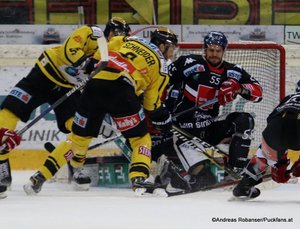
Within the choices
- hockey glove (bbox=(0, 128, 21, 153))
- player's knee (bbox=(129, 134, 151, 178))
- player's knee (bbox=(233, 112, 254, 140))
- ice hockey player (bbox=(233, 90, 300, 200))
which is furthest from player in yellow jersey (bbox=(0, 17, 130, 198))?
ice hockey player (bbox=(233, 90, 300, 200))

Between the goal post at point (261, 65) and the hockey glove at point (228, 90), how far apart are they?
1.86 ft

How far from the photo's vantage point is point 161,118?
422 centimetres

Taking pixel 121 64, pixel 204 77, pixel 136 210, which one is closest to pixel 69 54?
pixel 121 64

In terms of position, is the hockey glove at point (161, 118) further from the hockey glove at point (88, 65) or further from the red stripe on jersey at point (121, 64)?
the hockey glove at point (88, 65)

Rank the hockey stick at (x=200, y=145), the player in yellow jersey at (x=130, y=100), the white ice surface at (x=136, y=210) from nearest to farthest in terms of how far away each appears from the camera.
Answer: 1. the white ice surface at (x=136, y=210)
2. the player in yellow jersey at (x=130, y=100)
3. the hockey stick at (x=200, y=145)

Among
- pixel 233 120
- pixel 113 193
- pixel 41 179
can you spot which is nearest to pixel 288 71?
pixel 233 120

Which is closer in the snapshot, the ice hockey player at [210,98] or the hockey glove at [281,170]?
the hockey glove at [281,170]

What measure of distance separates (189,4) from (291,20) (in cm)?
91

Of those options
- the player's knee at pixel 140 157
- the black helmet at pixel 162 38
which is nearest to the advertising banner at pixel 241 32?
the black helmet at pixel 162 38

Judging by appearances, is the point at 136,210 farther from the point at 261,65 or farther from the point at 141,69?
the point at 261,65

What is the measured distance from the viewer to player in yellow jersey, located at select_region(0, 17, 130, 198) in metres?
4.43

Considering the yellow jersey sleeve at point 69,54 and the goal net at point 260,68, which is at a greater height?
the yellow jersey sleeve at point 69,54

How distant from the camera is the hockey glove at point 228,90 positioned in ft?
15.5

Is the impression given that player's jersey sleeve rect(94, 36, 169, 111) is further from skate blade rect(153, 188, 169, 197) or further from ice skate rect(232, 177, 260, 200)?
ice skate rect(232, 177, 260, 200)
